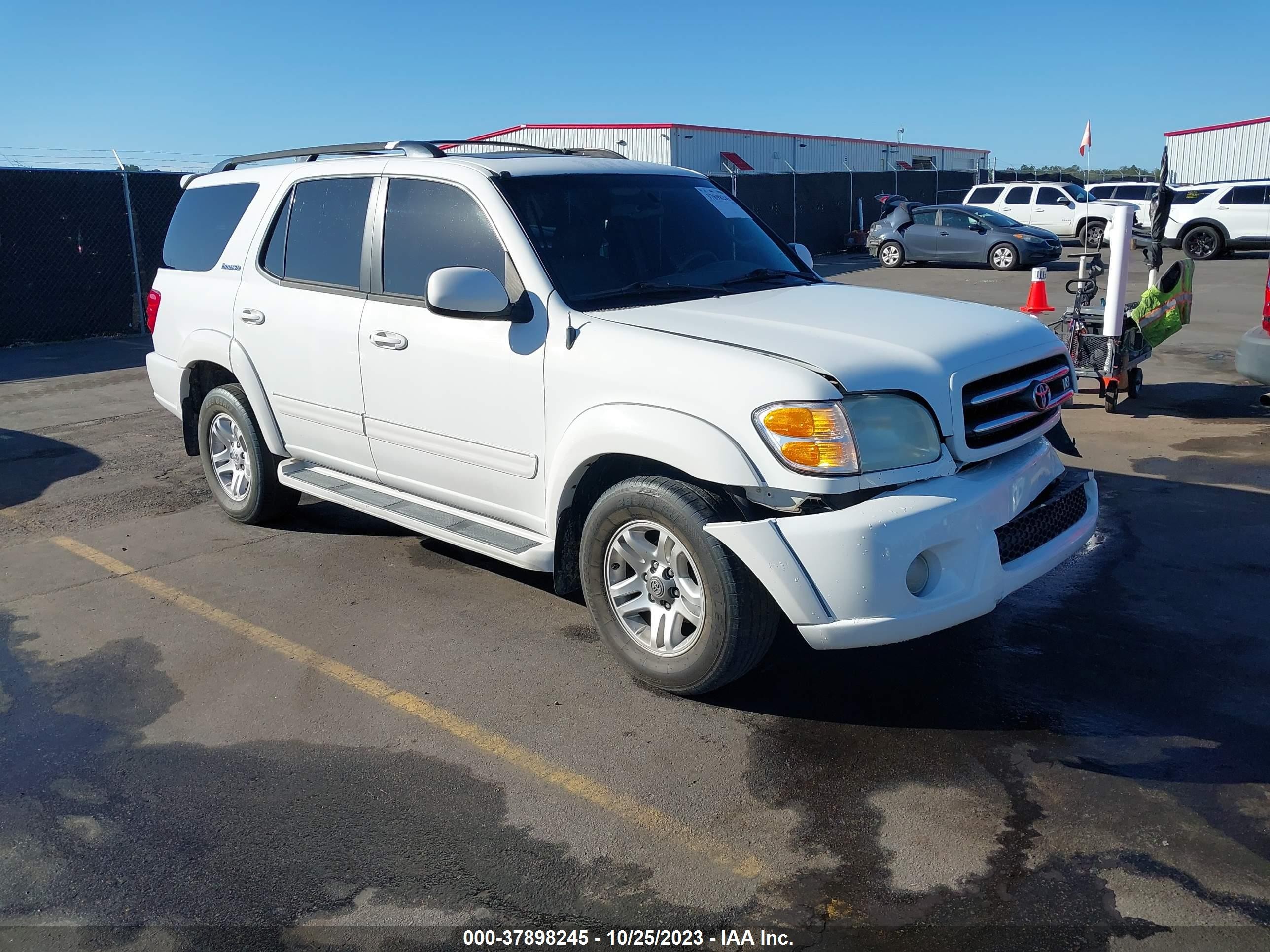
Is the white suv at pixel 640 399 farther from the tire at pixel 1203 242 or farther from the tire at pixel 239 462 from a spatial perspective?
the tire at pixel 1203 242

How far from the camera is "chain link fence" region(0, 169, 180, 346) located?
1421 cm

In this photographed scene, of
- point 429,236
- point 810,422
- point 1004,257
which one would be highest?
point 429,236

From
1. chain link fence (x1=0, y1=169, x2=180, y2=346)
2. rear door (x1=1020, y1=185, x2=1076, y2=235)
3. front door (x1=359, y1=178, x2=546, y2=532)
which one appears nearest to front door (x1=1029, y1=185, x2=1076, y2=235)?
rear door (x1=1020, y1=185, x2=1076, y2=235)

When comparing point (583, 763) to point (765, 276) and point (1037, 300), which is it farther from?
point (1037, 300)

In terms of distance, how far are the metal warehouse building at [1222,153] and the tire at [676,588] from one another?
35.3 meters

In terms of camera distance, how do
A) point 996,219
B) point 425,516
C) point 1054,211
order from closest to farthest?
point 425,516
point 996,219
point 1054,211

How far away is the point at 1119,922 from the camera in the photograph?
282 cm

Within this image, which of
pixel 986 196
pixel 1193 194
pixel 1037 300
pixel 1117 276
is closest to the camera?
pixel 1117 276

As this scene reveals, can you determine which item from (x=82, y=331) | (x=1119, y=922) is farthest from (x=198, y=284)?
(x=82, y=331)

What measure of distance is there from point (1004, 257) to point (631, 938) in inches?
889

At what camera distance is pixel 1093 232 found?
2759 cm

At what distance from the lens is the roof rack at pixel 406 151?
5.15 meters

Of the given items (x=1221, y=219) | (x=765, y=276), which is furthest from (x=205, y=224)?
(x=1221, y=219)

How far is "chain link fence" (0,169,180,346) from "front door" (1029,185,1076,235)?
21555 millimetres
